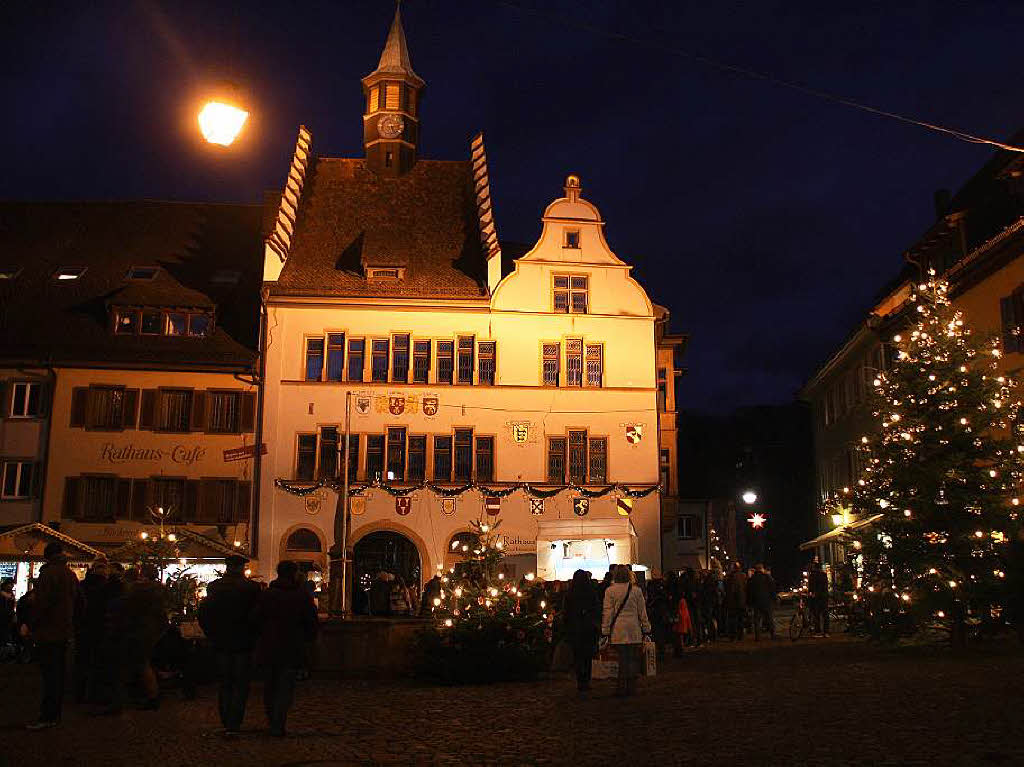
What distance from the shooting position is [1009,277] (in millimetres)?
29281

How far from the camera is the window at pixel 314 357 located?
3812cm

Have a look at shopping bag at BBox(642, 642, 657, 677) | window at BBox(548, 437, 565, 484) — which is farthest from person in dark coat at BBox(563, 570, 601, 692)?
window at BBox(548, 437, 565, 484)

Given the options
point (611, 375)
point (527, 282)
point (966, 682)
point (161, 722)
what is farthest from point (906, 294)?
point (161, 722)

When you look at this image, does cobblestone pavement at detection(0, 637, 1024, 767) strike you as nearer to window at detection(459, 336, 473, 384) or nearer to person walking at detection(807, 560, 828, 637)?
person walking at detection(807, 560, 828, 637)

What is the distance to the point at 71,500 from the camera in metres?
36.5

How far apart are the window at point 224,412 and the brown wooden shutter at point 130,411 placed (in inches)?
92.2

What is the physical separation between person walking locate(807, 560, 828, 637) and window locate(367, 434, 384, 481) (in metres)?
15.0

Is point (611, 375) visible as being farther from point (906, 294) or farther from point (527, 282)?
point (906, 294)

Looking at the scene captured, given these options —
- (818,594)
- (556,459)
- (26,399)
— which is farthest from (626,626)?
(26,399)

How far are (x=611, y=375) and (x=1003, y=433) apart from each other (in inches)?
541

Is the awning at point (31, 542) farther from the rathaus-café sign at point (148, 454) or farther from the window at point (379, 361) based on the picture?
the window at point (379, 361)

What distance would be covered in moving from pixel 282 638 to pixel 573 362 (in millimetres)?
28484

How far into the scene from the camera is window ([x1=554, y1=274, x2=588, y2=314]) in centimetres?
3916

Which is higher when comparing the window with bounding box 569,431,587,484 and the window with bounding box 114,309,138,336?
the window with bounding box 114,309,138,336
